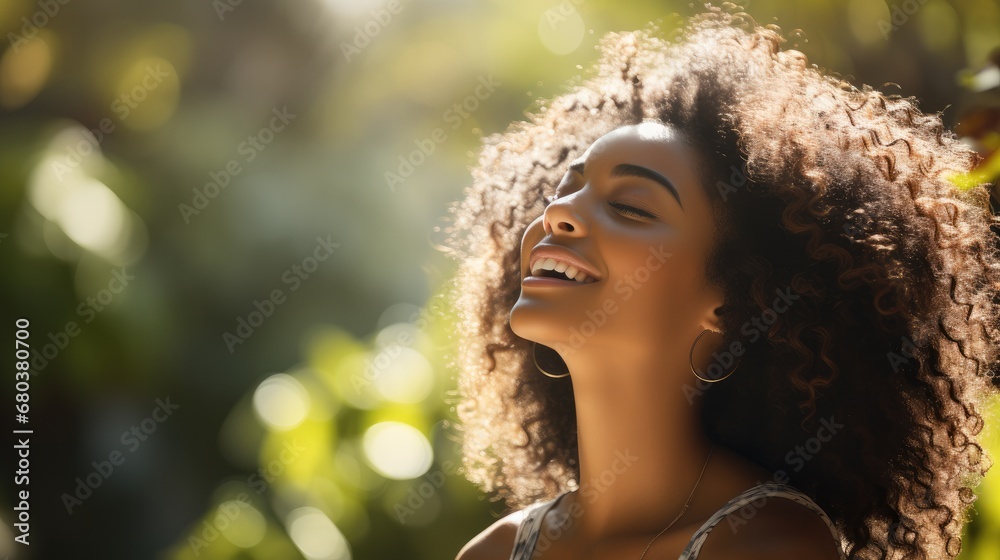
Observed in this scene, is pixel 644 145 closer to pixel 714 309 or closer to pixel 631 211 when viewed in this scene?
pixel 631 211

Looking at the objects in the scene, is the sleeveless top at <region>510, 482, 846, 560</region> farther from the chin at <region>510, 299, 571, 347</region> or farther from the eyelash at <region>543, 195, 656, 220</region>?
the eyelash at <region>543, 195, 656, 220</region>

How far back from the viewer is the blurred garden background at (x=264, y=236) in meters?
3.25

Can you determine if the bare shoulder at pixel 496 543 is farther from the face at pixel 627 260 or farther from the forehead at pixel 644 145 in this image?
the forehead at pixel 644 145

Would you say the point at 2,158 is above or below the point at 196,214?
below

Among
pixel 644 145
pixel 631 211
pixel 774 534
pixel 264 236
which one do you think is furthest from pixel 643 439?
pixel 264 236

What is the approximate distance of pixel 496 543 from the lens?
201 centimetres

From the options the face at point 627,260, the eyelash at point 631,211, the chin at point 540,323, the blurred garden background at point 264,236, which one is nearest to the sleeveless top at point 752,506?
the face at point 627,260

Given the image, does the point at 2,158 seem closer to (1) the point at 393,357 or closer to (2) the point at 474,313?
(1) the point at 393,357

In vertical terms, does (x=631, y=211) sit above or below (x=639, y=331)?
above

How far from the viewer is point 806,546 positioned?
153 centimetres

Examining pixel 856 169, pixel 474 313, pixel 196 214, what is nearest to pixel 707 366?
pixel 856 169

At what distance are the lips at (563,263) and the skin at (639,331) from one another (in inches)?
0.6

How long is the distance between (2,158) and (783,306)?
374 cm

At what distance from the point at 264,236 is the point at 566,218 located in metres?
3.34
